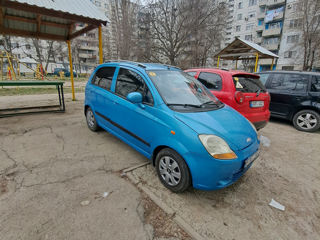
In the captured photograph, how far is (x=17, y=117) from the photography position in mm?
5309

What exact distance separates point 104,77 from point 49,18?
527 cm

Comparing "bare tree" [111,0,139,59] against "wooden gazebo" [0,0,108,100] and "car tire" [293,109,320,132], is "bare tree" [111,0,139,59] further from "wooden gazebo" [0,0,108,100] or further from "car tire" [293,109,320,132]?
"car tire" [293,109,320,132]

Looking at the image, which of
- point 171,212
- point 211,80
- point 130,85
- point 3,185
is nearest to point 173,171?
point 171,212

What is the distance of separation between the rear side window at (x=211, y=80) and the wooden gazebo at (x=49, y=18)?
324cm

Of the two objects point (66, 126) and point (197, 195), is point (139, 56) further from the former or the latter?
point (197, 195)

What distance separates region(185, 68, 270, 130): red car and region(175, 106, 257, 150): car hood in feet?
4.21

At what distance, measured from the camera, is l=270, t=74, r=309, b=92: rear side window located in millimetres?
5000

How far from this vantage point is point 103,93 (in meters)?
3.45

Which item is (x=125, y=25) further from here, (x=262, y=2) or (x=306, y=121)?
(x=262, y=2)

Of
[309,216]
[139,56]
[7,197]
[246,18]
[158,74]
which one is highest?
[246,18]

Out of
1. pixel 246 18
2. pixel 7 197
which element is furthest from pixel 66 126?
pixel 246 18

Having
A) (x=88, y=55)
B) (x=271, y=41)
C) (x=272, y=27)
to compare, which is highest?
(x=272, y=27)

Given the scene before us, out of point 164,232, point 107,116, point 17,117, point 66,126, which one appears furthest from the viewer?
point 17,117

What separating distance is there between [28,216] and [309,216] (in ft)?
10.7
